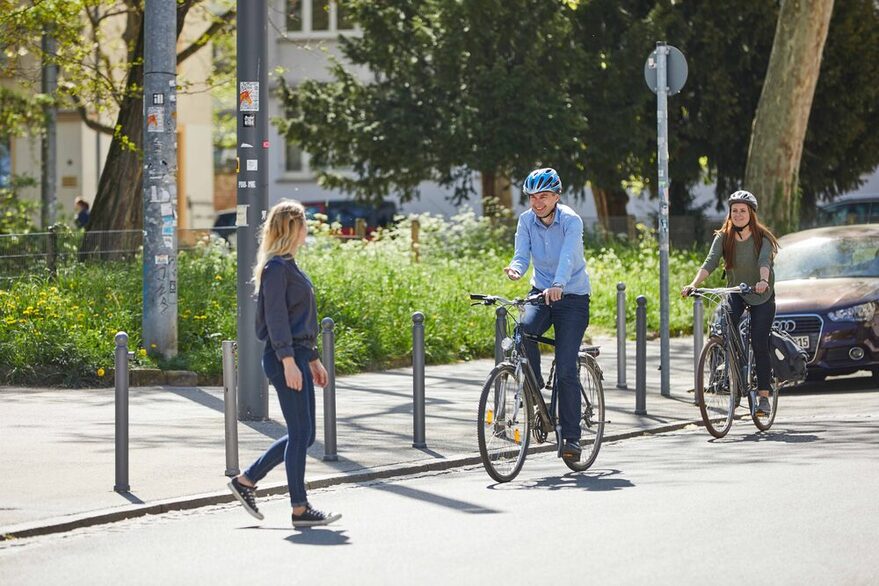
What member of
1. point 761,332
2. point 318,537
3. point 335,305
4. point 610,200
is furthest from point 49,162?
point 318,537

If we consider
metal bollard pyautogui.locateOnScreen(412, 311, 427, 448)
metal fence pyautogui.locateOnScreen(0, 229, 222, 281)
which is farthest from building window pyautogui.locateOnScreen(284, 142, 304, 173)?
metal bollard pyautogui.locateOnScreen(412, 311, 427, 448)

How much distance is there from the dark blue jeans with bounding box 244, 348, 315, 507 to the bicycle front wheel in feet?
4.86

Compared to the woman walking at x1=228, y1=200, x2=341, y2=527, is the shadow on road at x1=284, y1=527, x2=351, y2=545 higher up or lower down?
lower down

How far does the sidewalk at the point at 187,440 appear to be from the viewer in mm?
9130

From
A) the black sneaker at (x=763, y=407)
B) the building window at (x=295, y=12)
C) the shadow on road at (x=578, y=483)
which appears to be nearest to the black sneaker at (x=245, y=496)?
the shadow on road at (x=578, y=483)

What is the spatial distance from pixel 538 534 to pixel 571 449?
217 centimetres

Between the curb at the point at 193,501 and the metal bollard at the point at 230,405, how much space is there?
32 centimetres

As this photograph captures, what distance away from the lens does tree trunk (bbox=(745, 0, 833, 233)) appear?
82.5 feet

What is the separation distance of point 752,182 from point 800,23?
2553mm

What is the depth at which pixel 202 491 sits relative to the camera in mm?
9422

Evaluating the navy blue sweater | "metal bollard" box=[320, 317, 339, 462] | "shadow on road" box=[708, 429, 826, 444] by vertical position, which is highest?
the navy blue sweater

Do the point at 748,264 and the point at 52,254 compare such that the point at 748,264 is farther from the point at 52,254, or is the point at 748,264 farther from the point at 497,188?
the point at 497,188

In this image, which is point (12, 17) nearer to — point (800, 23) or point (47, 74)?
point (47, 74)

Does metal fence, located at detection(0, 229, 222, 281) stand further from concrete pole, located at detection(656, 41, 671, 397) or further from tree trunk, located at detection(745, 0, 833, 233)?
tree trunk, located at detection(745, 0, 833, 233)
